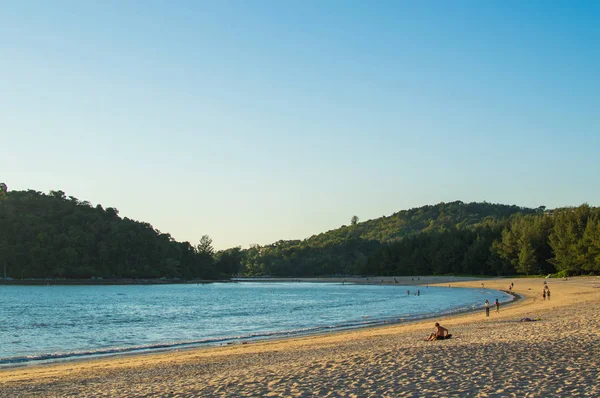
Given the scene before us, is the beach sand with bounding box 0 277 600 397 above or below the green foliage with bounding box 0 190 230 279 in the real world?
below

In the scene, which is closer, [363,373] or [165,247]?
[363,373]

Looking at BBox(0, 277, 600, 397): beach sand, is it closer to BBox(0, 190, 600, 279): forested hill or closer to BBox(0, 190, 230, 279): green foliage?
BBox(0, 190, 600, 279): forested hill

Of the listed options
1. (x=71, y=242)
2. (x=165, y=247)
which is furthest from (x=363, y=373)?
(x=165, y=247)

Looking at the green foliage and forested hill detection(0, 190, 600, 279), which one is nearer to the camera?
forested hill detection(0, 190, 600, 279)

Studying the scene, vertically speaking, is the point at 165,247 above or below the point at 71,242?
below

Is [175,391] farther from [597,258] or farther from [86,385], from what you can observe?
[597,258]

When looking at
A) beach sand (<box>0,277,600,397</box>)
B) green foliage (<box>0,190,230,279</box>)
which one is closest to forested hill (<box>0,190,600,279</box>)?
green foliage (<box>0,190,230,279</box>)

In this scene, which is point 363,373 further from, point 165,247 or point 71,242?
point 165,247

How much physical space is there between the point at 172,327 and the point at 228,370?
79.3 feet

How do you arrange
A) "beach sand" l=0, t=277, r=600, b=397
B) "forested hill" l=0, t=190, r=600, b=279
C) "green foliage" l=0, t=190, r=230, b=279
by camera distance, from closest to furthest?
"beach sand" l=0, t=277, r=600, b=397 → "forested hill" l=0, t=190, r=600, b=279 → "green foliage" l=0, t=190, r=230, b=279

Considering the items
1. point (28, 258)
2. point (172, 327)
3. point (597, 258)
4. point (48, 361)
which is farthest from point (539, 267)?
point (28, 258)

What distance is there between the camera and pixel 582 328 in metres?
21.9

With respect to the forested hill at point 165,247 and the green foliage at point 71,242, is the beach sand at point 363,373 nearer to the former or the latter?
the forested hill at point 165,247

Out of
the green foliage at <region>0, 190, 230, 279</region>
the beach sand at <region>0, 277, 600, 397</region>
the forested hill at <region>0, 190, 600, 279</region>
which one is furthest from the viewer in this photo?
the green foliage at <region>0, 190, 230, 279</region>
